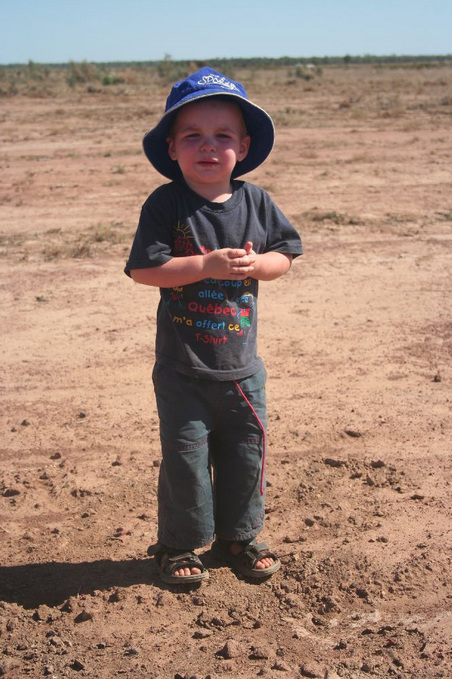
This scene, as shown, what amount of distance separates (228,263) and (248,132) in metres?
0.54

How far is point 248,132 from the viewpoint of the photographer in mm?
2715

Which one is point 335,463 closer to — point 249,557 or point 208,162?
point 249,557

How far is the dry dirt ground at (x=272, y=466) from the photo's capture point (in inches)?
100

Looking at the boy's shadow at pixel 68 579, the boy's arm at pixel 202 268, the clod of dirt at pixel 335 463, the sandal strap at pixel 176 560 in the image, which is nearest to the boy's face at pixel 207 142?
the boy's arm at pixel 202 268

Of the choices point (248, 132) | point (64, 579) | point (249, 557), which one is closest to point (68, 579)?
point (64, 579)

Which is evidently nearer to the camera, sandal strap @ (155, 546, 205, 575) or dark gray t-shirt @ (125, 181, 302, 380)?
dark gray t-shirt @ (125, 181, 302, 380)

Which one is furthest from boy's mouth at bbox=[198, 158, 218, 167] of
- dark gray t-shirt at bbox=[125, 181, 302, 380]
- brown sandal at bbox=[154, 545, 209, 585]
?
brown sandal at bbox=[154, 545, 209, 585]

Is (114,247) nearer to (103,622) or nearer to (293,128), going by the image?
(103,622)

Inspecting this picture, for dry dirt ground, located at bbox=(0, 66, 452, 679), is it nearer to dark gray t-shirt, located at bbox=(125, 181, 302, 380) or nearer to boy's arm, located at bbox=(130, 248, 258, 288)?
dark gray t-shirt, located at bbox=(125, 181, 302, 380)

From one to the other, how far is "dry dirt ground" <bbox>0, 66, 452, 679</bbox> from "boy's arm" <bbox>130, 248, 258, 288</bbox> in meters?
1.08

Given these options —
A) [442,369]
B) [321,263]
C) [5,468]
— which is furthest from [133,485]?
[321,263]

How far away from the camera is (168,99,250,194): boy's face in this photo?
2529mm

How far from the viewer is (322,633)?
2.61 meters

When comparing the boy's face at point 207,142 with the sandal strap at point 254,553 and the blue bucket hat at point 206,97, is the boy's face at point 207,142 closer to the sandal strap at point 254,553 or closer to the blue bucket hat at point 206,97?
the blue bucket hat at point 206,97
